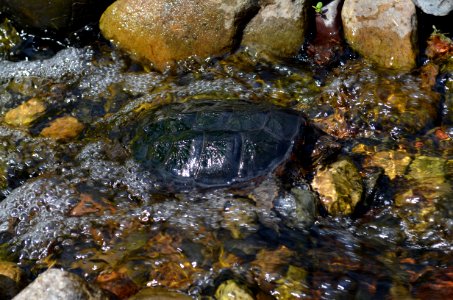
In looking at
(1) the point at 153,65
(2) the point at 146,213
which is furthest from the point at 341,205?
(1) the point at 153,65

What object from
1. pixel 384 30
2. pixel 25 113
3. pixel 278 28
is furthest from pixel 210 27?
pixel 25 113

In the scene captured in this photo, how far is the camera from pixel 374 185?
3.87 m

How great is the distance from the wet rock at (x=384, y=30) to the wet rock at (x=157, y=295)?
3.04 m

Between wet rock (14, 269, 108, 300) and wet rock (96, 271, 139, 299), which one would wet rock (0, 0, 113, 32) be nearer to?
wet rock (96, 271, 139, 299)

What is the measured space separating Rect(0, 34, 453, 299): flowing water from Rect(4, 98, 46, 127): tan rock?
0.05 m

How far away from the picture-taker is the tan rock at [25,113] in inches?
189

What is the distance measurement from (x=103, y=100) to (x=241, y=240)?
224 centimetres

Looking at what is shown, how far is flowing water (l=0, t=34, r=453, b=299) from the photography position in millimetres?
3262

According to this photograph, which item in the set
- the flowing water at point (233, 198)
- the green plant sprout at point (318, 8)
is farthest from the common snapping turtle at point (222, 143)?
the green plant sprout at point (318, 8)

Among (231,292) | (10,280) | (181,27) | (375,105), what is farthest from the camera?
(181,27)

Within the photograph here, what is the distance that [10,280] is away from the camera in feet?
10.2

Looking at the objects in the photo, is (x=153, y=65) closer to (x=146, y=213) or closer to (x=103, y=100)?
(x=103, y=100)

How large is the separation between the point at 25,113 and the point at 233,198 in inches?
92.4

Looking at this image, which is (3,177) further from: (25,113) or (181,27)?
(181,27)
